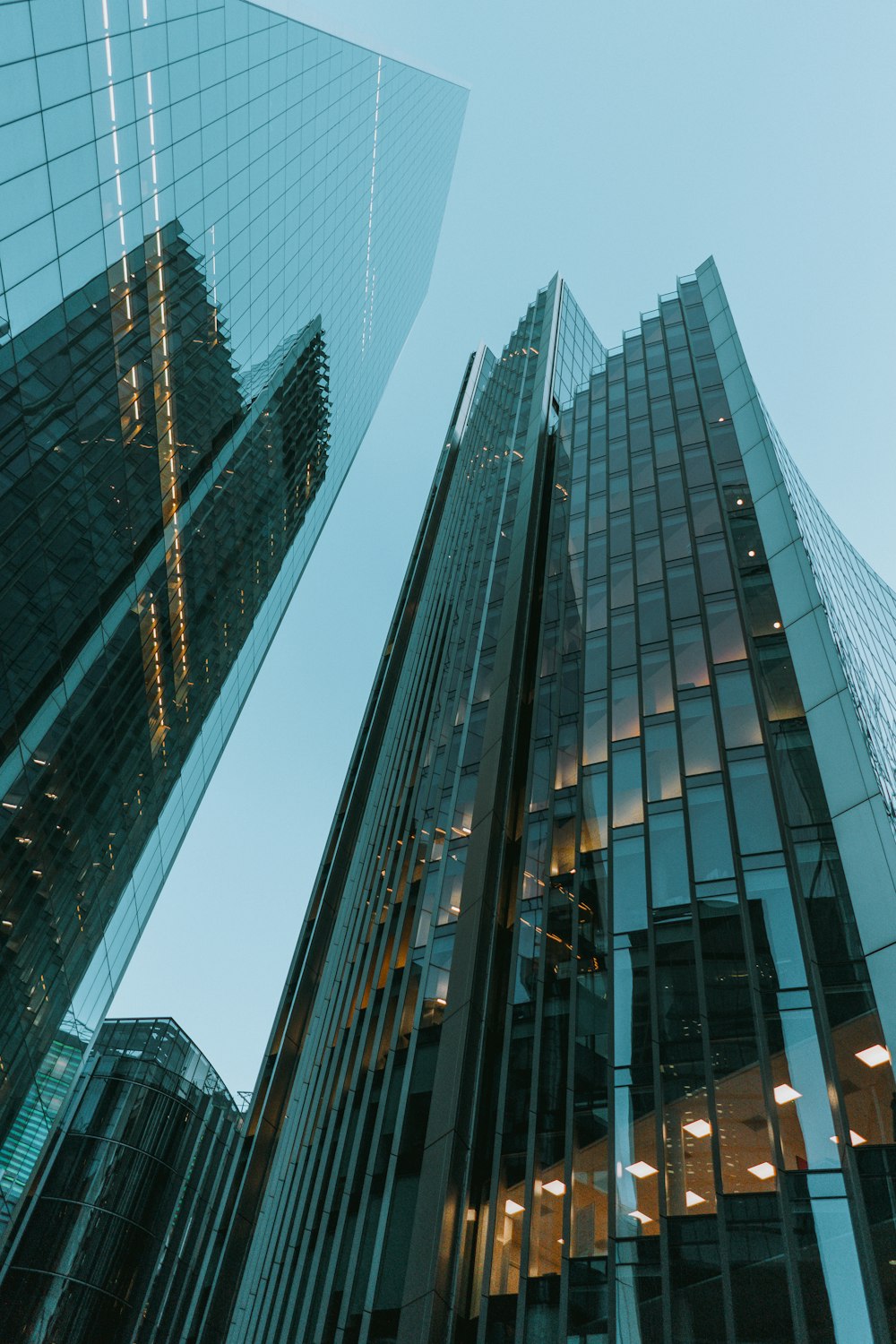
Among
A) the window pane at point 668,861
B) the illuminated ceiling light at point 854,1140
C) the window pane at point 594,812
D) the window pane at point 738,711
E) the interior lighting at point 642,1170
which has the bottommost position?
the interior lighting at point 642,1170

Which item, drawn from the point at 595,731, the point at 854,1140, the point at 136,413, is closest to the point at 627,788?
the point at 595,731

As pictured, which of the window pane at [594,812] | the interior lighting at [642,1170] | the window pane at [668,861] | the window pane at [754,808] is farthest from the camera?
the window pane at [594,812]

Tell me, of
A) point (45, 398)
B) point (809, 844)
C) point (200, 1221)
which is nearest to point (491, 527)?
point (45, 398)

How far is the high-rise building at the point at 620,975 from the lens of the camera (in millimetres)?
18203

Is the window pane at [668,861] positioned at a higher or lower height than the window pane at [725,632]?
lower

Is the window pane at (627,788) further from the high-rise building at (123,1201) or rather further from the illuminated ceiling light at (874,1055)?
the high-rise building at (123,1201)

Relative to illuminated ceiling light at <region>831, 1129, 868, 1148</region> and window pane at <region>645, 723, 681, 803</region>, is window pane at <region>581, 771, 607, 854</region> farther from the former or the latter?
illuminated ceiling light at <region>831, 1129, 868, 1148</region>

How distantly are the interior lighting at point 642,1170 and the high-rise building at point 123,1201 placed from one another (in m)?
42.9

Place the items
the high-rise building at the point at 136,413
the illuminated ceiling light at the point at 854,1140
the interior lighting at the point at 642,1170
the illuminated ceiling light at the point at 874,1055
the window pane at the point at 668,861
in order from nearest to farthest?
1. the illuminated ceiling light at the point at 854,1140
2. the illuminated ceiling light at the point at 874,1055
3. the interior lighting at the point at 642,1170
4. the window pane at the point at 668,861
5. the high-rise building at the point at 136,413

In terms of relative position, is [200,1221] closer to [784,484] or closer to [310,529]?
[310,529]

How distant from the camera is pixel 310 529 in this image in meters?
71.6

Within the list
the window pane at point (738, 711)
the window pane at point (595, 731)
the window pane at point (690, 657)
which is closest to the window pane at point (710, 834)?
the window pane at point (738, 711)

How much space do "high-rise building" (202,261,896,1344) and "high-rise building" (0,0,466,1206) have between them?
12.0m

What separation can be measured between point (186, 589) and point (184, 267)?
1534 centimetres
